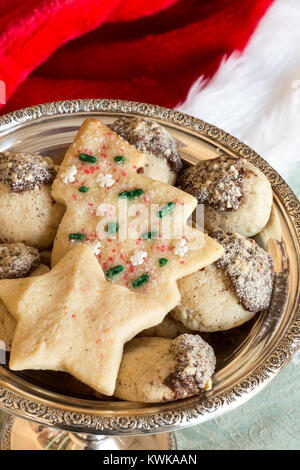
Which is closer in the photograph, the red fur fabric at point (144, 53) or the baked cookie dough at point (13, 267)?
the baked cookie dough at point (13, 267)

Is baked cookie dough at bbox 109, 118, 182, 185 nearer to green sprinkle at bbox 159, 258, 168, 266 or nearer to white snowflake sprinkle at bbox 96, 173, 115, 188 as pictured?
white snowflake sprinkle at bbox 96, 173, 115, 188

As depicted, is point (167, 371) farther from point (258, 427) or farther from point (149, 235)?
point (258, 427)

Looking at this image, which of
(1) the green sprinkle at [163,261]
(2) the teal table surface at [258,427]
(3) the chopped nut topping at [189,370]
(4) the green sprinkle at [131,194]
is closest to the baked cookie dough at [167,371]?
(3) the chopped nut topping at [189,370]

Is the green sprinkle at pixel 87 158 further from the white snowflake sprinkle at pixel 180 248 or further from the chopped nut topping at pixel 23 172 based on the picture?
the white snowflake sprinkle at pixel 180 248

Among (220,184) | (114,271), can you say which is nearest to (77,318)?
(114,271)

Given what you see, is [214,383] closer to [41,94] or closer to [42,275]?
[42,275]

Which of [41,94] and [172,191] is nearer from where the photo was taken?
[172,191]

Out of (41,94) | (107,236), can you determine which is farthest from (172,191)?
(41,94)
